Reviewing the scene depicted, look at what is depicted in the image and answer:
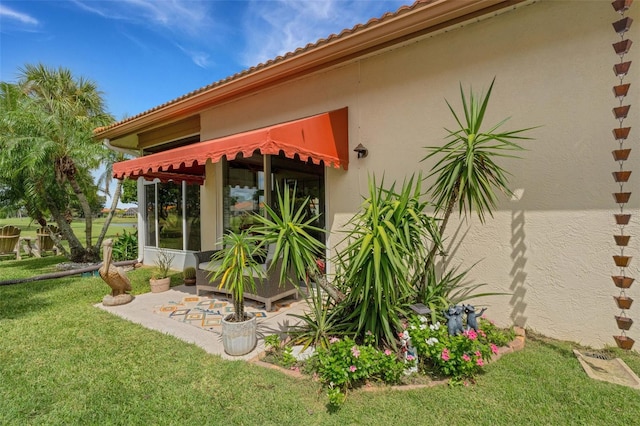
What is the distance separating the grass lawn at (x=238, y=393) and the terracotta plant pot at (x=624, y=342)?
0.20 meters

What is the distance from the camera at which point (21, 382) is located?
5750 millimetres

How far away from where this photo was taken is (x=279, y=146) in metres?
7.89

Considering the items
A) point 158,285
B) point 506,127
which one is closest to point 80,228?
point 158,285

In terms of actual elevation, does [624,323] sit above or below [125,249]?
above

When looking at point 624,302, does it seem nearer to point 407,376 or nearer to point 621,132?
point 621,132

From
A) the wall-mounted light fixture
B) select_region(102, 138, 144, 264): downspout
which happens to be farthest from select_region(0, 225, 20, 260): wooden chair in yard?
the wall-mounted light fixture

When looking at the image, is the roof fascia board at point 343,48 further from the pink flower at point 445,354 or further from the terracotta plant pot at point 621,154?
the pink flower at point 445,354

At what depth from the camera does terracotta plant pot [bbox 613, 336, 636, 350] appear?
6406mm

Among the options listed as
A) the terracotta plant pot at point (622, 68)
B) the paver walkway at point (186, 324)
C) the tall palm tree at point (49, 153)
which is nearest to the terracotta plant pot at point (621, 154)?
the terracotta plant pot at point (622, 68)

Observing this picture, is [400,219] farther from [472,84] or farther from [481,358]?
[472,84]

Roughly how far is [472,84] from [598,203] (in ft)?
13.7

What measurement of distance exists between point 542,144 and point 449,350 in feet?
18.1

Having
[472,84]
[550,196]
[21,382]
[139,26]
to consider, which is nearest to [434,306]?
[550,196]

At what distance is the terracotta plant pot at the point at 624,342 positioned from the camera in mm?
6406
